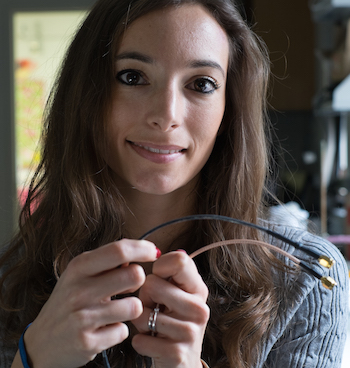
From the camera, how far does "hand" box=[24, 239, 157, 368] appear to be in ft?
2.10

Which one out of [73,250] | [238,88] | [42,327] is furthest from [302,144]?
[42,327]

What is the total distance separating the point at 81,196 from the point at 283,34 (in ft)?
8.07

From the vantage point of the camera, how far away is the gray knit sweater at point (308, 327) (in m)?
0.96

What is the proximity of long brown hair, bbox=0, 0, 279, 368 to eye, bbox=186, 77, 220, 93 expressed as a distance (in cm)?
9

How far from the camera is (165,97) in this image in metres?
0.89

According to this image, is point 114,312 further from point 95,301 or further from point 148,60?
point 148,60

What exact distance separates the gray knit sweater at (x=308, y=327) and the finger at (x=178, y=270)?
35 centimetres

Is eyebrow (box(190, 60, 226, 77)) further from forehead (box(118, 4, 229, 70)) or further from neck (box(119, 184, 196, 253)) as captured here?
neck (box(119, 184, 196, 253))

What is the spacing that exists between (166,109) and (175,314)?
0.37 m

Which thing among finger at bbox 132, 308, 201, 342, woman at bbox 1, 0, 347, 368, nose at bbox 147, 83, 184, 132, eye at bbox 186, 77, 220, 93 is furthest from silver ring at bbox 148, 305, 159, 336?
eye at bbox 186, 77, 220, 93

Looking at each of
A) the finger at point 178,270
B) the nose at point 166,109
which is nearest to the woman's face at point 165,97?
the nose at point 166,109

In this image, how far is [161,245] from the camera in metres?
1.07

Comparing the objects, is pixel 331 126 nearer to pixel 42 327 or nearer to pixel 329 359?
pixel 329 359

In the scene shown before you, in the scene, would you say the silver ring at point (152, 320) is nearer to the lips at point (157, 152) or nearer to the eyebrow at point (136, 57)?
the lips at point (157, 152)
